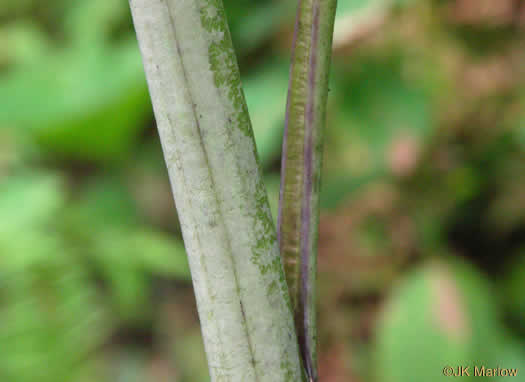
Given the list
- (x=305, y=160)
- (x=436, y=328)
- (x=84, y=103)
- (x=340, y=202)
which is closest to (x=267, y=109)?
(x=340, y=202)

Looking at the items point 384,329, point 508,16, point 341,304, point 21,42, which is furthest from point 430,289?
point 21,42

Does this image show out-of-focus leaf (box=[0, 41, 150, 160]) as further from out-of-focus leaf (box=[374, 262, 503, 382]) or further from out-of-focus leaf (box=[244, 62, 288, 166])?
out-of-focus leaf (box=[374, 262, 503, 382])

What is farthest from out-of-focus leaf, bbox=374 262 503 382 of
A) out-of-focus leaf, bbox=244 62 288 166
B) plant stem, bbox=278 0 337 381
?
plant stem, bbox=278 0 337 381

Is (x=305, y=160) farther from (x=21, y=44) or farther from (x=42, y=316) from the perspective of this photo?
(x=21, y=44)

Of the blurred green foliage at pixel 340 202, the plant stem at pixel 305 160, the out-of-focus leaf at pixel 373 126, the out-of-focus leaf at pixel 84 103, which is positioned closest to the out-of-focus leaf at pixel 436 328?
the blurred green foliage at pixel 340 202

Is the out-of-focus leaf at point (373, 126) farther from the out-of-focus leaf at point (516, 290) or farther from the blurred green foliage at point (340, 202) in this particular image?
the out-of-focus leaf at point (516, 290)
